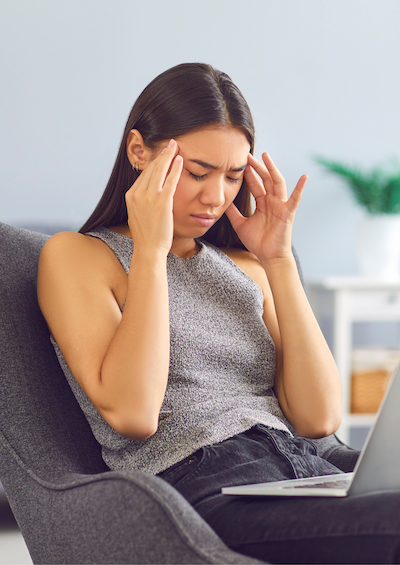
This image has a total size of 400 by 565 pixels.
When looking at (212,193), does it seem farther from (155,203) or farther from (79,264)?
(79,264)

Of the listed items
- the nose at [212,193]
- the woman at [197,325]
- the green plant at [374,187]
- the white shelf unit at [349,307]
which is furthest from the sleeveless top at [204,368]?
the green plant at [374,187]

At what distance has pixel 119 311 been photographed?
998 mm

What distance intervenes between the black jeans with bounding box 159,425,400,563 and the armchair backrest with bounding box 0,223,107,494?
17cm

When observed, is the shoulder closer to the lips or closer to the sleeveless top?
the sleeveless top

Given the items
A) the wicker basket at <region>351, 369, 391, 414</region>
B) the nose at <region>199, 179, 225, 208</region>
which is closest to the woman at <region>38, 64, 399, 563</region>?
the nose at <region>199, 179, 225, 208</region>

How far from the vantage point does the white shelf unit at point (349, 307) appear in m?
2.27

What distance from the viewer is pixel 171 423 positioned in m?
0.98

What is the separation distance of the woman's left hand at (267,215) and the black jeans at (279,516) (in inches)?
17.0

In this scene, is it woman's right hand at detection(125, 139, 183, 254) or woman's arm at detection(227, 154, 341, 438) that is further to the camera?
woman's arm at detection(227, 154, 341, 438)

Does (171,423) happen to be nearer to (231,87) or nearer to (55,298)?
(55,298)

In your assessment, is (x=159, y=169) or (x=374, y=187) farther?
(x=374, y=187)

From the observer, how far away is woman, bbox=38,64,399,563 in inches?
35.5

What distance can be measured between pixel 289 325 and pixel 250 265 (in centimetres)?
20

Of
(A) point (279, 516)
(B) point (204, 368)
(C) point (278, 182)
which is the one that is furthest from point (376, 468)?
(C) point (278, 182)
